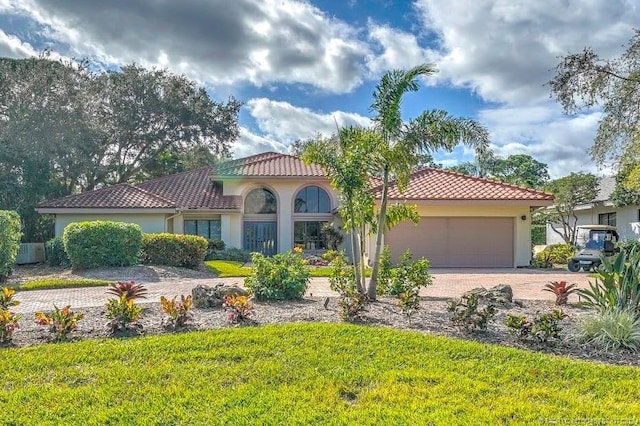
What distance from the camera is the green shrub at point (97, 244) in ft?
52.9

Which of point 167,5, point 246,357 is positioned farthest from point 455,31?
point 246,357

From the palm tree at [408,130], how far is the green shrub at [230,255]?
45.2 feet

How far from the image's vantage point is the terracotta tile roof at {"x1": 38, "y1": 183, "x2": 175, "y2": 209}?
69.3 feet

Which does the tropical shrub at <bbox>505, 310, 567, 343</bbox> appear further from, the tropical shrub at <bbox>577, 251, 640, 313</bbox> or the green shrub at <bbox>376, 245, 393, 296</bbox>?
the green shrub at <bbox>376, 245, 393, 296</bbox>

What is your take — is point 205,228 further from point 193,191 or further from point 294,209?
point 294,209

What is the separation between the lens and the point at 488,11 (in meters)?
11.6

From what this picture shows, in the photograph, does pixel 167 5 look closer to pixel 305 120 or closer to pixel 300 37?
pixel 300 37

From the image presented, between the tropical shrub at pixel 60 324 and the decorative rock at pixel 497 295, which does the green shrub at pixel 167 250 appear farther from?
the decorative rock at pixel 497 295

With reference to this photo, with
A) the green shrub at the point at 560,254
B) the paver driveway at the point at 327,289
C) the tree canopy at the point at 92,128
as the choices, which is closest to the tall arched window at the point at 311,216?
the paver driveway at the point at 327,289

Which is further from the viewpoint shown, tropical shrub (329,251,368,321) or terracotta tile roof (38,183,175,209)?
terracotta tile roof (38,183,175,209)

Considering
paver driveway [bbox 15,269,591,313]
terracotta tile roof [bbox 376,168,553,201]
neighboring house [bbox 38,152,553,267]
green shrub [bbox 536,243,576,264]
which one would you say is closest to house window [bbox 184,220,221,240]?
neighboring house [bbox 38,152,553,267]

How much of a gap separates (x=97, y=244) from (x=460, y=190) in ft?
51.1

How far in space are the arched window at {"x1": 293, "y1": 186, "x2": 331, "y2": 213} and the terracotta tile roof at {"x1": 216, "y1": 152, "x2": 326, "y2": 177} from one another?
1.13 meters

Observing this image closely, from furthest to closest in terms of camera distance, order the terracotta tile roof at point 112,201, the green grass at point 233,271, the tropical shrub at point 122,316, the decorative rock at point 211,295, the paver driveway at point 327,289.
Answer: the terracotta tile roof at point 112,201 → the green grass at point 233,271 → the paver driveway at point 327,289 → the decorative rock at point 211,295 → the tropical shrub at point 122,316
